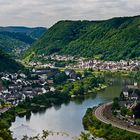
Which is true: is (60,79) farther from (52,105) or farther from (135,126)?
(135,126)

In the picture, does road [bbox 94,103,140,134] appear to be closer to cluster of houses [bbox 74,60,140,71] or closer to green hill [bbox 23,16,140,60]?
cluster of houses [bbox 74,60,140,71]

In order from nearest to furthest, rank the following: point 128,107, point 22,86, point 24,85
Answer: point 128,107
point 22,86
point 24,85

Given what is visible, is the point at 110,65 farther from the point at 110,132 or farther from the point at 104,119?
the point at 110,132

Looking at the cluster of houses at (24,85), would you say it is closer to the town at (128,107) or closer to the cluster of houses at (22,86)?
the cluster of houses at (22,86)

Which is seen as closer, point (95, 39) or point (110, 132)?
point (110, 132)

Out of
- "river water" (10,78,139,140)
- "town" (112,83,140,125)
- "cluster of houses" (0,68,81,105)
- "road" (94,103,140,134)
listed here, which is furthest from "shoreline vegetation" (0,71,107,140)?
"town" (112,83,140,125)

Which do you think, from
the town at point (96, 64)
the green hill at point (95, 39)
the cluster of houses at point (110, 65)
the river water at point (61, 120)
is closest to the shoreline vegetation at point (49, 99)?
the river water at point (61, 120)

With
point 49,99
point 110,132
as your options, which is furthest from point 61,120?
point 49,99


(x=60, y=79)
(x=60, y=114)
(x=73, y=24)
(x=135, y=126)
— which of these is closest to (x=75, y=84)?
(x=60, y=79)
